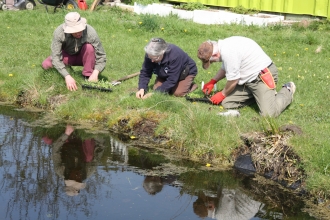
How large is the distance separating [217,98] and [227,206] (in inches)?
99.5

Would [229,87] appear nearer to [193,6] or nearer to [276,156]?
[276,156]

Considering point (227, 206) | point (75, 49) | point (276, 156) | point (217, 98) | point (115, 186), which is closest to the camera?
point (227, 206)

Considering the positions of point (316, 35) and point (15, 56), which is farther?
point (316, 35)

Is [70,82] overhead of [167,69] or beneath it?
beneath

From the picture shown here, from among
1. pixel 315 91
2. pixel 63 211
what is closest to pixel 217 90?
pixel 315 91

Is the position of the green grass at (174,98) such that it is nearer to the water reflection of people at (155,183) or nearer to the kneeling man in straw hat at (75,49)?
the kneeling man in straw hat at (75,49)

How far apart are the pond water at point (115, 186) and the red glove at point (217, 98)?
138 cm

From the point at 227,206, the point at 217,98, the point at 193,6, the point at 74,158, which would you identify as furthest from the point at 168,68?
the point at 193,6

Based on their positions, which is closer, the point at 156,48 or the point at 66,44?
the point at 156,48

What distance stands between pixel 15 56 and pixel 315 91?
5439 mm

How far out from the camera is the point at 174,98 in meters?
8.05

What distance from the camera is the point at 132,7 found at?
52.1ft

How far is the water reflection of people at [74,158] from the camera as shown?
6105 millimetres

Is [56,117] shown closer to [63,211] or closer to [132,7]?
[63,211]
